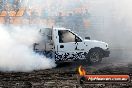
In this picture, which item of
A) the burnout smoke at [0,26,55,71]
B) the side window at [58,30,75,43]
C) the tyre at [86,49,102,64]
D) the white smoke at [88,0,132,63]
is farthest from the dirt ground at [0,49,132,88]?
the white smoke at [88,0,132,63]

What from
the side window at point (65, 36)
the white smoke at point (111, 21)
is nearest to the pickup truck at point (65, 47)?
the side window at point (65, 36)

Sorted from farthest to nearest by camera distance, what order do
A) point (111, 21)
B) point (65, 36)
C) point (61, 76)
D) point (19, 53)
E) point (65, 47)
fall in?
point (111, 21)
point (65, 36)
point (65, 47)
point (19, 53)
point (61, 76)

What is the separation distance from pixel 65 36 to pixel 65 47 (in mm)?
495

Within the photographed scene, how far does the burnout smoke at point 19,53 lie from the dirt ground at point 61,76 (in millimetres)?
577

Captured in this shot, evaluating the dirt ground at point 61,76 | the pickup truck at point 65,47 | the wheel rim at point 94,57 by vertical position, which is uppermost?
the pickup truck at point 65,47

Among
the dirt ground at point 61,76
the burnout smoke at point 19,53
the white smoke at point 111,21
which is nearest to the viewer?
the dirt ground at point 61,76

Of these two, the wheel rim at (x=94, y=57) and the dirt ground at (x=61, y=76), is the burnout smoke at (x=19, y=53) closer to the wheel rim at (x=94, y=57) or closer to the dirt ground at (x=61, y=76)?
the dirt ground at (x=61, y=76)

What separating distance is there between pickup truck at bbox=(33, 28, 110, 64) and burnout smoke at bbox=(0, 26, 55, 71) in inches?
11.6

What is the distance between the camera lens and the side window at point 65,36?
15.3 m

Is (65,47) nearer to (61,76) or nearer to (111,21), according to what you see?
(61,76)

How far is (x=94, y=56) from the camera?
15.8 metres

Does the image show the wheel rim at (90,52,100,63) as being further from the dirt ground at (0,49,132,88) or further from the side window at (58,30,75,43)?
the side window at (58,30,75,43)

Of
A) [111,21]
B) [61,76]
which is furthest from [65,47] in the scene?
[111,21]

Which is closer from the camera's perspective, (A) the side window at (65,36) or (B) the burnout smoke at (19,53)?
(B) the burnout smoke at (19,53)
